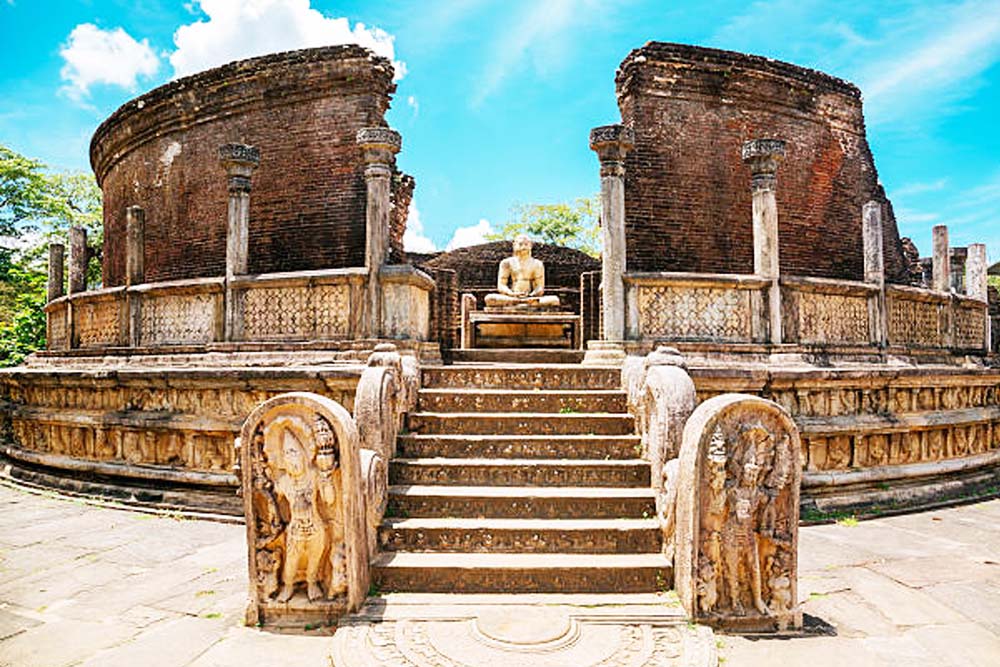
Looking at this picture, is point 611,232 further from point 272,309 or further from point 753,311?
point 272,309

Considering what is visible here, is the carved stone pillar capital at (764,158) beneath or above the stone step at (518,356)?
above

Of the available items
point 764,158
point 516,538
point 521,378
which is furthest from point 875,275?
point 516,538

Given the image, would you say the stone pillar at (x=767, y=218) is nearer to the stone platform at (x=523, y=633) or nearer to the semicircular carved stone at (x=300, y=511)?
the stone platform at (x=523, y=633)

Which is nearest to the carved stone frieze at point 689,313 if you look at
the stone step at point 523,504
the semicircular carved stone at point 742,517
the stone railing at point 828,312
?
the stone railing at point 828,312

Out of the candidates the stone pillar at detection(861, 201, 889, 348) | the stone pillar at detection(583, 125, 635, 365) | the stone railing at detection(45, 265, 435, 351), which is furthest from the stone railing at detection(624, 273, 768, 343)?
the stone railing at detection(45, 265, 435, 351)

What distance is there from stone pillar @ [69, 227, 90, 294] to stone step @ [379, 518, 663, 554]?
34.3ft

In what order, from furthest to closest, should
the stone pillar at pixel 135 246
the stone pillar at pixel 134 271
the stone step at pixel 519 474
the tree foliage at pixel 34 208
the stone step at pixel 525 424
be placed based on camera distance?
1. the tree foliage at pixel 34 208
2. the stone pillar at pixel 135 246
3. the stone pillar at pixel 134 271
4. the stone step at pixel 525 424
5. the stone step at pixel 519 474

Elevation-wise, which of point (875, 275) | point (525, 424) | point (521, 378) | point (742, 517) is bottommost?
point (742, 517)

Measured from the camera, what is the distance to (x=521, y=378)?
6.23m

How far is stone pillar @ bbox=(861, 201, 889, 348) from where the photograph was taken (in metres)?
7.92

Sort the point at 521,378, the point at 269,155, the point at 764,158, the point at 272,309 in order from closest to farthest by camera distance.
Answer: the point at 521,378, the point at 272,309, the point at 764,158, the point at 269,155

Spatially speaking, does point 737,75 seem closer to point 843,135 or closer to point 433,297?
point 843,135

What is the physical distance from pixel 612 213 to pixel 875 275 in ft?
12.5

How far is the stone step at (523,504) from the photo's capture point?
4457mm
